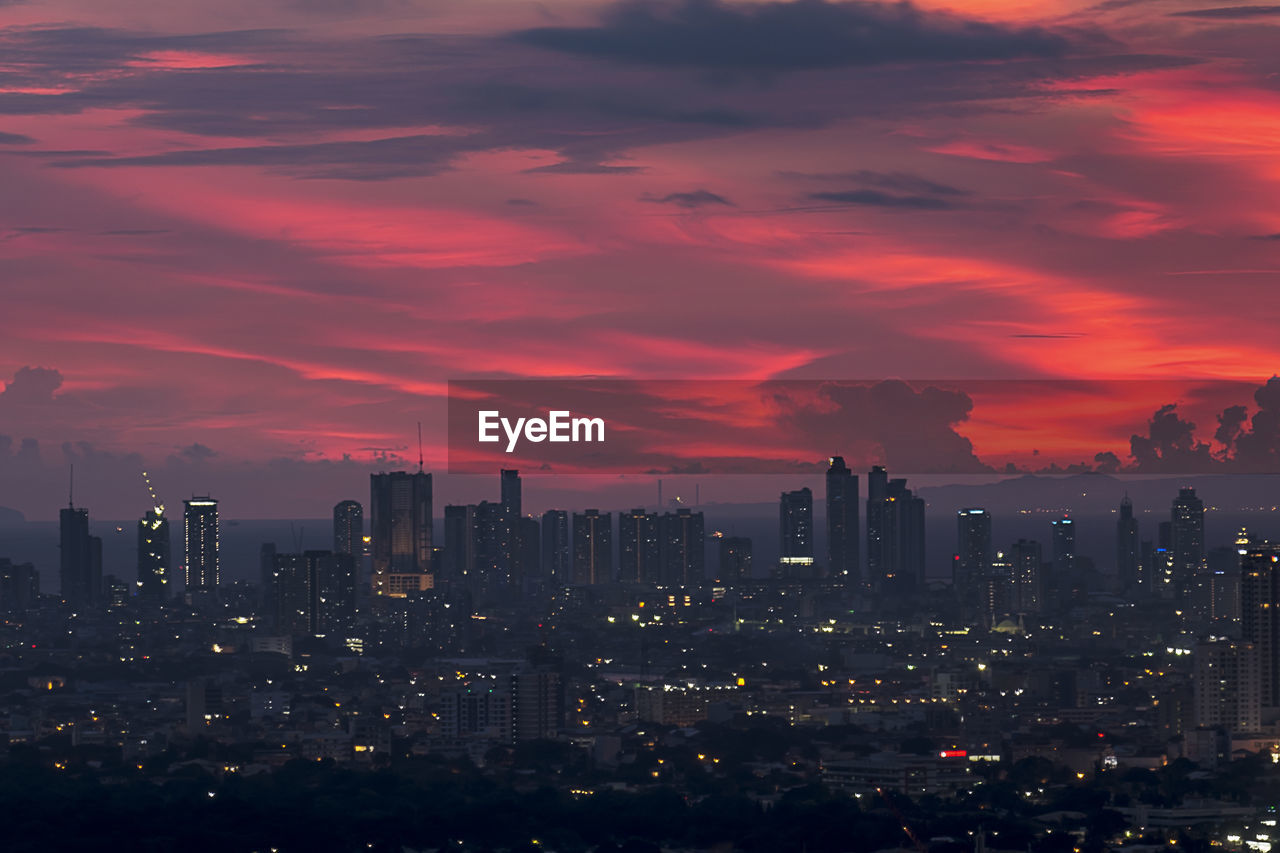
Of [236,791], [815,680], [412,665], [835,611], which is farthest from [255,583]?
[236,791]

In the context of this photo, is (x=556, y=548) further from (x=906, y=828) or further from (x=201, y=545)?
(x=906, y=828)

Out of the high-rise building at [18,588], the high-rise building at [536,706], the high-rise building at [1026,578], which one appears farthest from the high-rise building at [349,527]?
the high-rise building at [536,706]

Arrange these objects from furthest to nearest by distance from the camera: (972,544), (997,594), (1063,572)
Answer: (972,544) < (1063,572) < (997,594)

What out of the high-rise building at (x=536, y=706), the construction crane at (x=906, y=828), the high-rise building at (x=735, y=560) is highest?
the high-rise building at (x=735, y=560)

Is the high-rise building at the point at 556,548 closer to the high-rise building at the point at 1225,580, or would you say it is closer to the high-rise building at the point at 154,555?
the high-rise building at the point at 154,555

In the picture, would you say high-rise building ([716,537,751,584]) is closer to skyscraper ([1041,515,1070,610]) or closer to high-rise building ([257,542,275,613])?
skyscraper ([1041,515,1070,610])

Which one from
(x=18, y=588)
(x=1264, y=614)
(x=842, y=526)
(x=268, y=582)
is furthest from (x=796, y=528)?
(x=1264, y=614)

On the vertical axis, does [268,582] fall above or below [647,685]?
above
